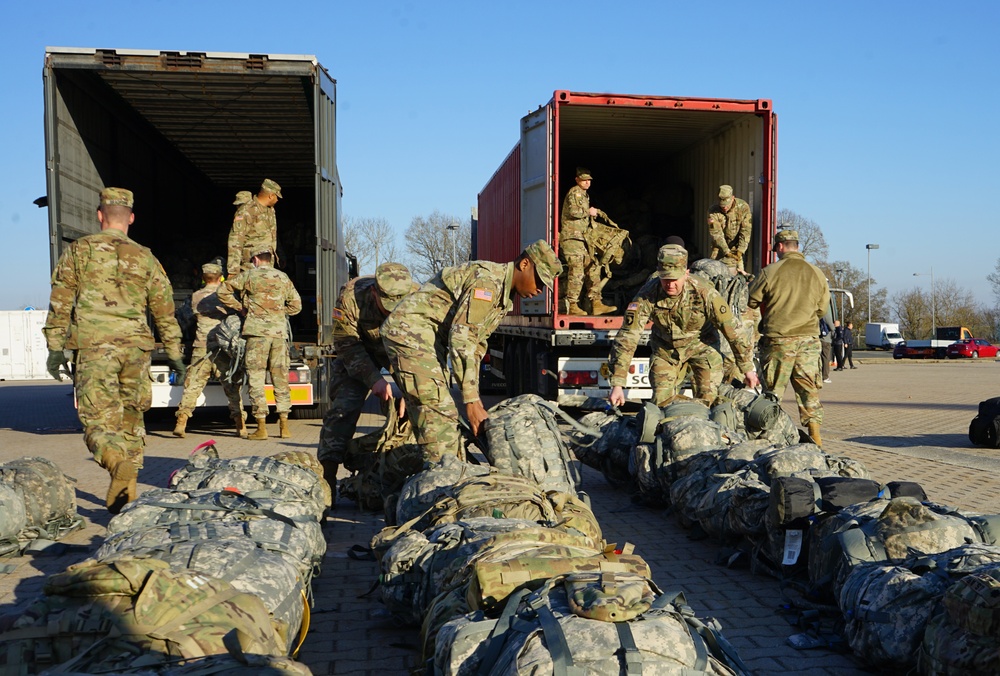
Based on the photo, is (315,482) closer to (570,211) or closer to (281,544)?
(281,544)

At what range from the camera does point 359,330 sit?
5.74 m

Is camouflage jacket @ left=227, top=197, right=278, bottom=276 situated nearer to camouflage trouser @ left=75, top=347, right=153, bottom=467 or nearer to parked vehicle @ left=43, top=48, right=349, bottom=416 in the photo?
parked vehicle @ left=43, top=48, right=349, bottom=416

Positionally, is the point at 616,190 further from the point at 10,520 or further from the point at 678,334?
the point at 10,520

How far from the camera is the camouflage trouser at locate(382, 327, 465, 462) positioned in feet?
16.3

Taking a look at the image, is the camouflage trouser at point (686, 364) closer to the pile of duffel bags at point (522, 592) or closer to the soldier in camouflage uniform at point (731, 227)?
the soldier in camouflage uniform at point (731, 227)

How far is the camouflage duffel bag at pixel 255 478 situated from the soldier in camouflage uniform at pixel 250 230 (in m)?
5.71

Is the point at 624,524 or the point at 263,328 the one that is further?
the point at 263,328

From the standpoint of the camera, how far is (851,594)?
3184mm

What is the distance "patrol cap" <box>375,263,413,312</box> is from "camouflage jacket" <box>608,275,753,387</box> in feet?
6.83

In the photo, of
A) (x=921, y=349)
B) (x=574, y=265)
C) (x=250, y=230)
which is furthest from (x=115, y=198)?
(x=921, y=349)

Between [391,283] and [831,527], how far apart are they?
2.99 meters

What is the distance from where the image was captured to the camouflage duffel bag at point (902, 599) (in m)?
2.86

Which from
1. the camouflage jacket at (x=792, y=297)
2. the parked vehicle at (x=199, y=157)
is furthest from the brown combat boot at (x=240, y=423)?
the camouflage jacket at (x=792, y=297)

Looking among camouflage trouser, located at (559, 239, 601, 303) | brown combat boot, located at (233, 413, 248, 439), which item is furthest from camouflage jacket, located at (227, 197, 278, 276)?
camouflage trouser, located at (559, 239, 601, 303)
